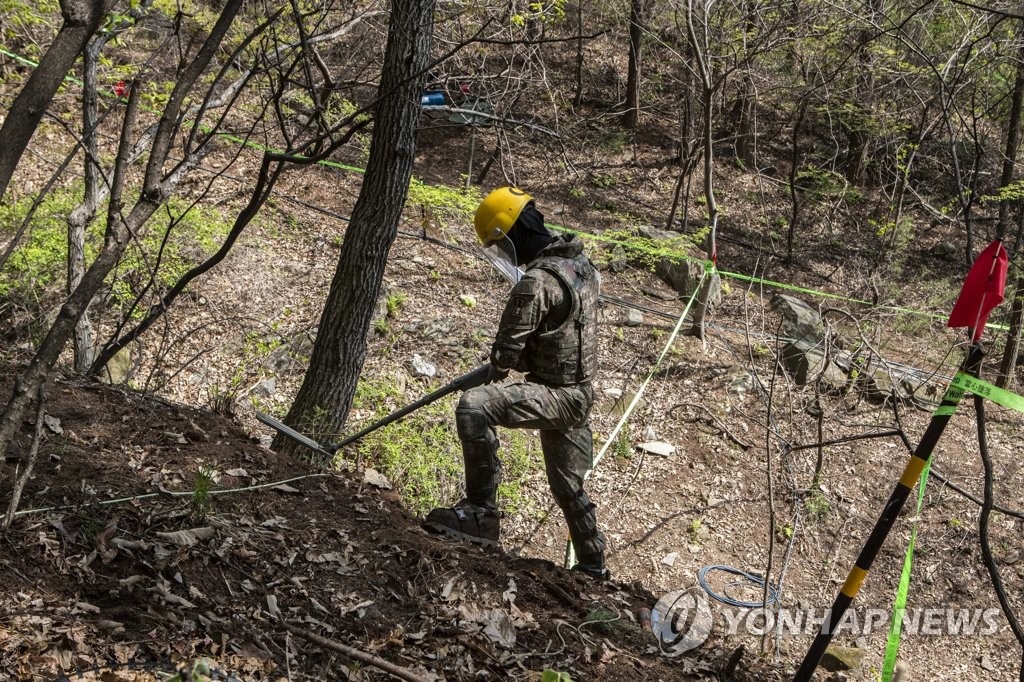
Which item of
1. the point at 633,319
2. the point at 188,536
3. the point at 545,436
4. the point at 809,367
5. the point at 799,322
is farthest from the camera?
the point at 799,322

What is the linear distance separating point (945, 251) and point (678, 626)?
12.8 meters

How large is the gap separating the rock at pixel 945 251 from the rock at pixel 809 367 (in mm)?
6462

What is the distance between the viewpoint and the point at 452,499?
22.0 ft

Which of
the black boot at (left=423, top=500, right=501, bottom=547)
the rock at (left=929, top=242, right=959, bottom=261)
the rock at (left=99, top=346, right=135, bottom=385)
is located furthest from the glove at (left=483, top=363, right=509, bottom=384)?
the rock at (left=929, top=242, right=959, bottom=261)

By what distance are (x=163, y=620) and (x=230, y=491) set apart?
1.16 metres

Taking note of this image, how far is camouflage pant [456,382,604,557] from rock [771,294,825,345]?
19.9 feet

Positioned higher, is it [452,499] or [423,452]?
[423,452]

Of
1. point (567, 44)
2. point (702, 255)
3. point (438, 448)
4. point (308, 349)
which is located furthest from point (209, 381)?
point (567, 44)

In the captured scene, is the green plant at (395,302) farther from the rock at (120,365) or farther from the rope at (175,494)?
the rope at (175,494)

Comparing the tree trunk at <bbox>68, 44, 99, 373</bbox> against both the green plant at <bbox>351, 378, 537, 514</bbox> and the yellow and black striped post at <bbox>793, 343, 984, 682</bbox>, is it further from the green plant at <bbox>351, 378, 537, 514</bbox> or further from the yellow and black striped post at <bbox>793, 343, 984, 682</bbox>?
the yellow and black striped post at <bbox>793, 343, 984, 682</bbox>

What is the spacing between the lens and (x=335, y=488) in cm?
485

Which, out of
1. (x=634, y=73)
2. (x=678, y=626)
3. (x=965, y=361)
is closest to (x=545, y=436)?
(x=678, y=626)

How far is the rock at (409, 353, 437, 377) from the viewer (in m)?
8.33

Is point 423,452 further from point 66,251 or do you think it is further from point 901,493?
point 66,251
